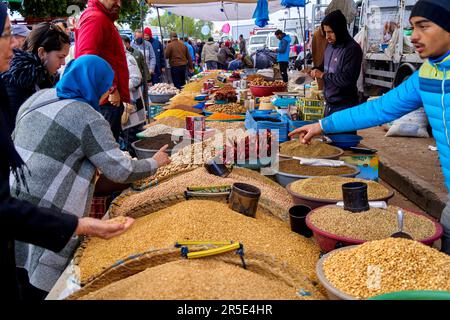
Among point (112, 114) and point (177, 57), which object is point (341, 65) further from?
point (177, 57)

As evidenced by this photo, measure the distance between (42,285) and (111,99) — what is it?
7.35 ft

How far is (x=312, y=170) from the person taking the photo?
9.38 feet

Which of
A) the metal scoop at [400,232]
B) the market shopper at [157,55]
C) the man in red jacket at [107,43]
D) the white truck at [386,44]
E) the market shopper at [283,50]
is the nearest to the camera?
the metal scoop at [400,232]

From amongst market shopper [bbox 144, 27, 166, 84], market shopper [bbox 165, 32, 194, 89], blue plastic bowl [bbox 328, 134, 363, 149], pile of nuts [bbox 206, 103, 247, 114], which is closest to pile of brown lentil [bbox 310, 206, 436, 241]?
blue plastic bowl [bbox 328, 134, 363, 149]

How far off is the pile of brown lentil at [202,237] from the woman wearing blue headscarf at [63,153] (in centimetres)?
22

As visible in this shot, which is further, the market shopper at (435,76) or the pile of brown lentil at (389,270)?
the market shopper at (435,76)

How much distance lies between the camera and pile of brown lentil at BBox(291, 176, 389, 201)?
90.0 inches

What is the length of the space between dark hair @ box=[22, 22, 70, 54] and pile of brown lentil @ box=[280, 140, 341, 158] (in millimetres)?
1650

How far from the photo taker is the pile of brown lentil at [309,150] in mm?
3141

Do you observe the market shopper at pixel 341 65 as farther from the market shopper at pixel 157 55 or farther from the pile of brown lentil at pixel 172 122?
the market shopper at pixel 157 55

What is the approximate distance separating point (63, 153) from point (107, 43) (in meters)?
2.11

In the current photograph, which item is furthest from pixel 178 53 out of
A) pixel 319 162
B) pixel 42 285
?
pixel 42 285

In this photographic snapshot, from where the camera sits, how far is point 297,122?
12.1ft

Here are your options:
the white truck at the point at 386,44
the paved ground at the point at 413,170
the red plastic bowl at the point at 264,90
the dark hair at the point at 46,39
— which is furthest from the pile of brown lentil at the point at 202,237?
the white truck at the point at 386,44
